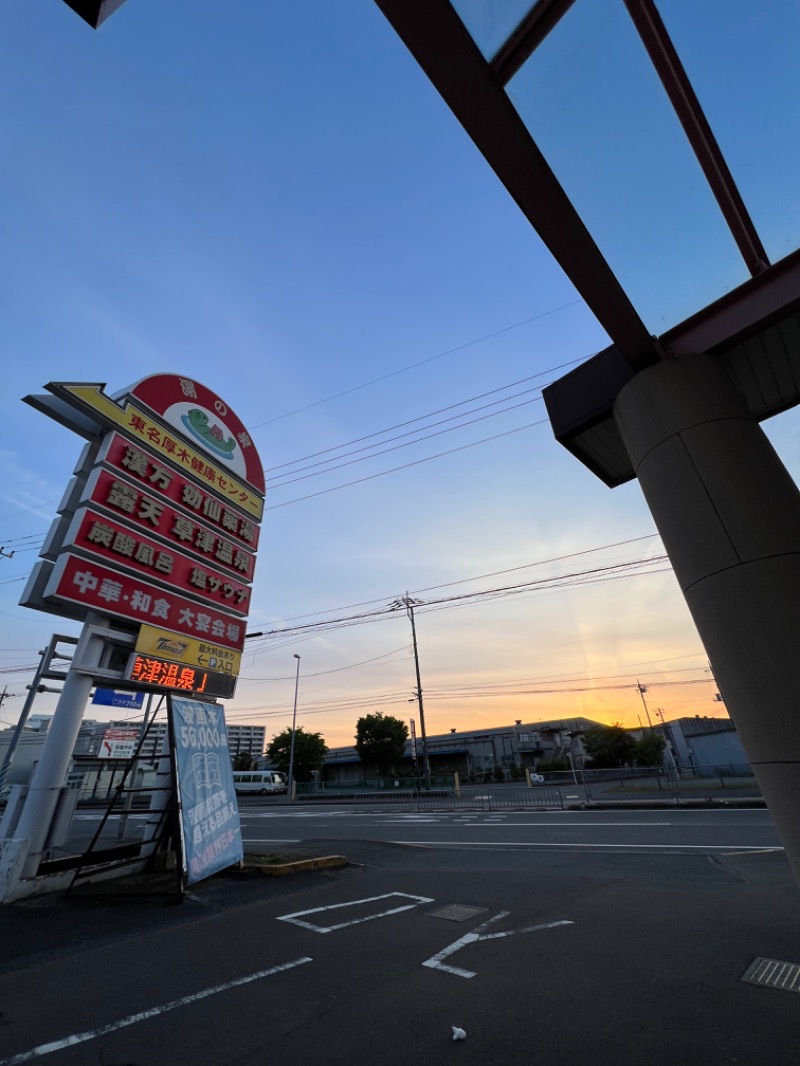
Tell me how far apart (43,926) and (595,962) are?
6.64 metres

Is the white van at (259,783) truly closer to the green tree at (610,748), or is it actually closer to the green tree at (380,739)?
the green tree at (380,739)

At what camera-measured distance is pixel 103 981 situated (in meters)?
4.21

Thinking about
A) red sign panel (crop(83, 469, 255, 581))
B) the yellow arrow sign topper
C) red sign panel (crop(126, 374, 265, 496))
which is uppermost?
red sign panel (crop(126, 374, 265, 496))

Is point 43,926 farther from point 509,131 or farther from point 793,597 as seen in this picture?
point 509,131

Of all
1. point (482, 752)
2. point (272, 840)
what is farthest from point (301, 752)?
point (272, 840)

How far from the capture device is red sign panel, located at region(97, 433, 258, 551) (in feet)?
29.3

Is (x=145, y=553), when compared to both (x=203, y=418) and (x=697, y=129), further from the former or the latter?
(x=697, y=129)

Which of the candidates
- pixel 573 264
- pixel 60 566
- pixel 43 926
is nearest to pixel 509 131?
pixel 573 264

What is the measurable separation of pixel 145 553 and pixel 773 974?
33.6 feet

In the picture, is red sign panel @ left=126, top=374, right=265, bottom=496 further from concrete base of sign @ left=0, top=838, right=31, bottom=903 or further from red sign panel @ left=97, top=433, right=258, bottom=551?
concrete base of sign @ left=0, top=838, right=31, bottom=903

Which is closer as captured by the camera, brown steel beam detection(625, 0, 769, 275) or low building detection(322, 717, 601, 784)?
brown steel beam detection(625, 0, 769, 275)

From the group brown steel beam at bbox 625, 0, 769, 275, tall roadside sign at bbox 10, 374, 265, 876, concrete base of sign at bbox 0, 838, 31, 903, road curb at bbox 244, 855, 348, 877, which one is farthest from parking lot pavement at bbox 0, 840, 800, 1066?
brown steel beam at bbox 625, 0, 769, 275

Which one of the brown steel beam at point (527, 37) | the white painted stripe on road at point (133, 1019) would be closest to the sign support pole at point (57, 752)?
the white painted stripe on road at point (133, 1019)

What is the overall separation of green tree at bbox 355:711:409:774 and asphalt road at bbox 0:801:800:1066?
4609 cm
